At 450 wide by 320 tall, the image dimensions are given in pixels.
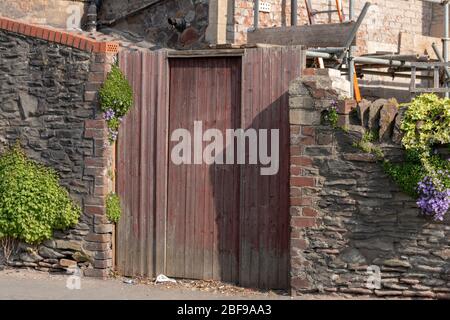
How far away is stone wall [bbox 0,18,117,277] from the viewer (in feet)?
26.4

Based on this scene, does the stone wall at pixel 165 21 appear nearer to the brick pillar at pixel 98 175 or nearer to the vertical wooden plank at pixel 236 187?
the brick pillar at pixel 98 175

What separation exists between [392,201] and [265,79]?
6.14 ft

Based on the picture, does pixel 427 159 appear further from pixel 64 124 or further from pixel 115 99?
pixel 64 124

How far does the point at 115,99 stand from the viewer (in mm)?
7953

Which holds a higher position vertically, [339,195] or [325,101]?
[325,101]

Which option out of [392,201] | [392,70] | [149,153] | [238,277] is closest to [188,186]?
[149,153]

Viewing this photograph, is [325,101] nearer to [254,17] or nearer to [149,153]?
[149,153]

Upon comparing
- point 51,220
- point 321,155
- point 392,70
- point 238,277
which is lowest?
point 238,277

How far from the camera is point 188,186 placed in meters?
7.89

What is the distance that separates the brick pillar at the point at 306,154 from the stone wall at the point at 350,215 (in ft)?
0.03

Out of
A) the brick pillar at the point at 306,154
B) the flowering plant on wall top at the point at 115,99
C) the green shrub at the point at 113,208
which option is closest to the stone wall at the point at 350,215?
the brick pillar at the point at 306,154

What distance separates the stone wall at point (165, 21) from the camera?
1149cm

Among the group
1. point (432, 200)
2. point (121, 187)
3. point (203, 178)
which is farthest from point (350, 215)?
point (121, 187)

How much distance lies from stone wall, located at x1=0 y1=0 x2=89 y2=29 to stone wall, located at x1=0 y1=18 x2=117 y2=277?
416cm
